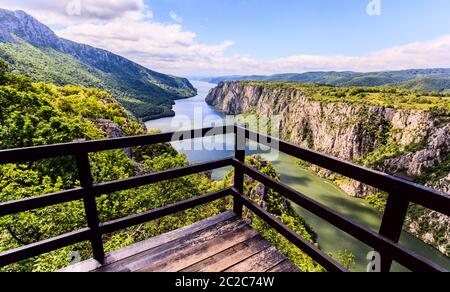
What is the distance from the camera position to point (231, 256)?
2883 millimetres

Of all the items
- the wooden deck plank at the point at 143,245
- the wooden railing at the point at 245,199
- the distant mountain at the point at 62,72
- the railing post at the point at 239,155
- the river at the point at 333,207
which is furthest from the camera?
the distant mountain at the point at 62,72

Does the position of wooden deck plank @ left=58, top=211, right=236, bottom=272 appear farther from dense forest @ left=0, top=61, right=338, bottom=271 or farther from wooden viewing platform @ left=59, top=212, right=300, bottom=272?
dense forest @ left=0, top=61, right=338, bottom=271

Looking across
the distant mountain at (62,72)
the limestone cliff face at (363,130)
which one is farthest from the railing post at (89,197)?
the distant mountain at (62,72)

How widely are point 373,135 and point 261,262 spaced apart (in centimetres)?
8599

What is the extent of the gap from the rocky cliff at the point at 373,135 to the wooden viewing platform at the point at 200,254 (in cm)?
6284

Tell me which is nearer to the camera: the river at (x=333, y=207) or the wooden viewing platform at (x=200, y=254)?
the wooden viewing platform at (x=200, y=254)

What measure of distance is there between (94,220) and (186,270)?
1.06m

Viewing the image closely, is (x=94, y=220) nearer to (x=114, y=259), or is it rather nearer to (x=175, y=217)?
(x=114, y=259)

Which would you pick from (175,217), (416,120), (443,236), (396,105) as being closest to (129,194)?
(175,217)

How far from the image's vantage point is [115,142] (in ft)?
8.61

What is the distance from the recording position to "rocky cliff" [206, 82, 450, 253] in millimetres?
61781

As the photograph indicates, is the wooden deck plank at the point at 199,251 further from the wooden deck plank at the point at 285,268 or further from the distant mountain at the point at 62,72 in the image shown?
the distant mountain at the point at 62,72

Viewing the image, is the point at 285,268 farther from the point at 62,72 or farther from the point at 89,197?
the point at 62,72

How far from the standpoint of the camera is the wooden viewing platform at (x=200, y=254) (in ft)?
8.82
